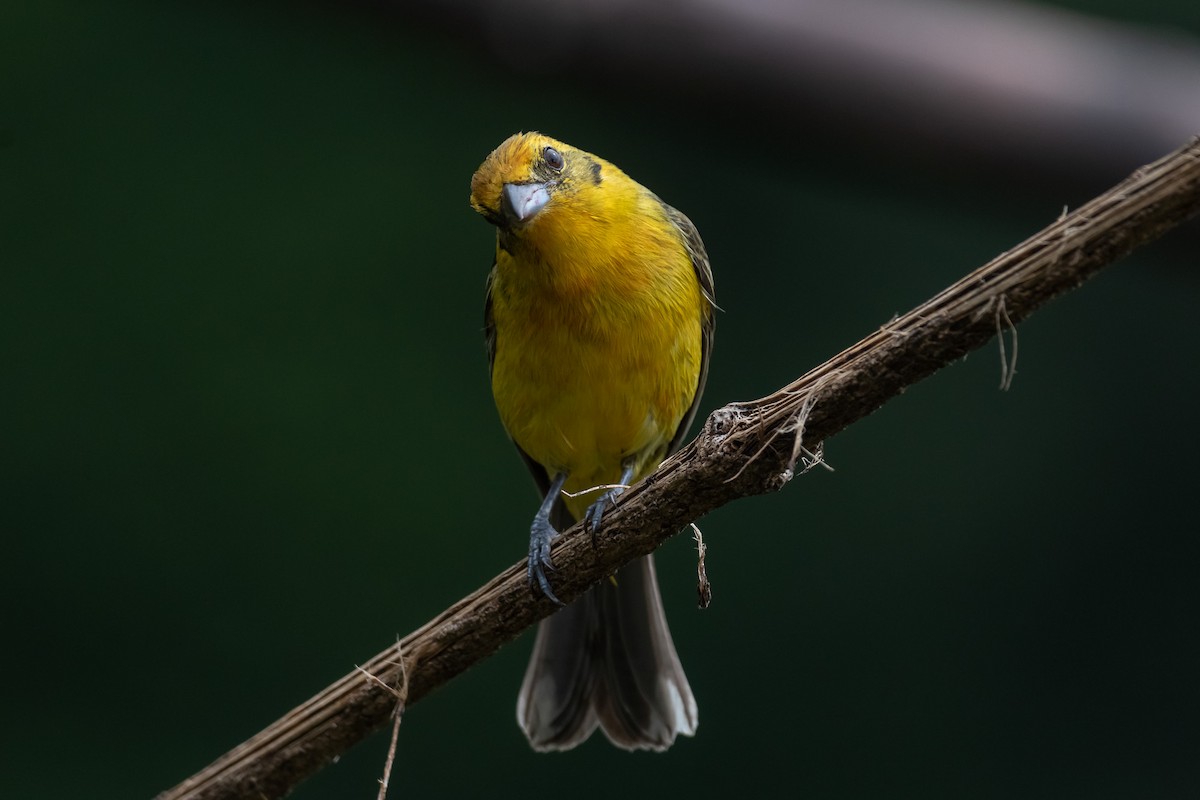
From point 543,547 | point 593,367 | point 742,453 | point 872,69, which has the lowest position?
point 742,453

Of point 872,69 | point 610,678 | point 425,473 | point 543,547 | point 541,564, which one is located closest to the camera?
point 541,564

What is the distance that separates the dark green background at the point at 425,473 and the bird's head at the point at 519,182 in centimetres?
237

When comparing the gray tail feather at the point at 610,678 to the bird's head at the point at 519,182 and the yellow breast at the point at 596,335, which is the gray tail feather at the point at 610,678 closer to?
the yellow breast at the point at 596,335

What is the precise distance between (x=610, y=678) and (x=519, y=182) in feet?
4.77

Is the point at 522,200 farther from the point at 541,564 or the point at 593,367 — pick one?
the point at 541,564

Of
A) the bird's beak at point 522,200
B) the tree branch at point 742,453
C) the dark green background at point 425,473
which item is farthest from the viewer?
the dark green background at point 425,473

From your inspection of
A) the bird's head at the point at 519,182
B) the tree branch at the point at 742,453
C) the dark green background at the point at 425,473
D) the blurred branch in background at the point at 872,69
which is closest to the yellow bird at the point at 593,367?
the bird's head at the point at 519,182

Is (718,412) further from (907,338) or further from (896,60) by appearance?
(896,60)

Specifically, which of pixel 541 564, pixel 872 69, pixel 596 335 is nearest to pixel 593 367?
pixel 596 335

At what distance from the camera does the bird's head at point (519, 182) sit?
3037 mm

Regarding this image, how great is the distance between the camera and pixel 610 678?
12.2ft

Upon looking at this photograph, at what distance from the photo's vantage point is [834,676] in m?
5.72

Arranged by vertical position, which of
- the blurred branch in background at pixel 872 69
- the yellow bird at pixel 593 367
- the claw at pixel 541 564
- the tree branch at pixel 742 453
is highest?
the blurred branch in background at pixel 872 69

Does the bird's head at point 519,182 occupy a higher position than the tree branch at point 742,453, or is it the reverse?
the bird's head at point 519,182
